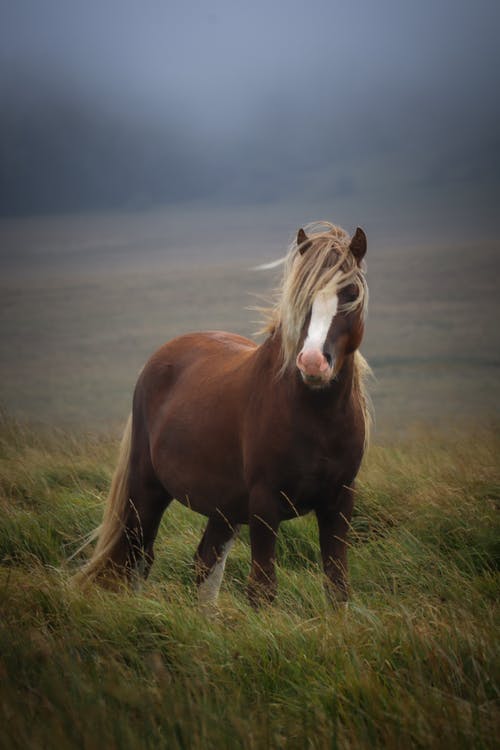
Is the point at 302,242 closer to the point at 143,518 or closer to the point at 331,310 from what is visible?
the point at 331,310

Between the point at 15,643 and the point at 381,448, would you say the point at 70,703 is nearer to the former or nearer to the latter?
the point at 15,643

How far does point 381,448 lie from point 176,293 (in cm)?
6956

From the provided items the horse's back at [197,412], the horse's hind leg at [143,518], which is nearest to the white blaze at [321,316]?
the horse's back at [197,412]

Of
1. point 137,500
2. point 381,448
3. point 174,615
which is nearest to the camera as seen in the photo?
point 174,615

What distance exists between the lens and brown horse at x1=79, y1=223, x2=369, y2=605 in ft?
13.3

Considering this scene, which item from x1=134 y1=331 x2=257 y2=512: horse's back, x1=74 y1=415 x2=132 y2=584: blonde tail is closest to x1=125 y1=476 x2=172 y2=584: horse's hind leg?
x1=74 y1=415 x2=132 y2=584: blonde tail

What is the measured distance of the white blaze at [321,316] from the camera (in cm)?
387

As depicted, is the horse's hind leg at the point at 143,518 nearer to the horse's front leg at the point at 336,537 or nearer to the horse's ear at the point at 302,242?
the horse's front leg at the point at 336,537

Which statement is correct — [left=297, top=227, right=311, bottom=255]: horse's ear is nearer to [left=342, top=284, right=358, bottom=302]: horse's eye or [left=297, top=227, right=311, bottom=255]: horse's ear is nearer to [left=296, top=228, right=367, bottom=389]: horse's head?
[left=296, top=228, right=367, bottom=389]: horse's head

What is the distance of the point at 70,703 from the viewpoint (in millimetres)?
2977

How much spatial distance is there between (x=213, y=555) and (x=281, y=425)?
4.71 ft

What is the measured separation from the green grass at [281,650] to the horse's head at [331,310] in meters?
1.11

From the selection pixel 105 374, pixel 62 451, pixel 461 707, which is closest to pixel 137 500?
pixel 461 707

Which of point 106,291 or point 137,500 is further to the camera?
point 106,291
